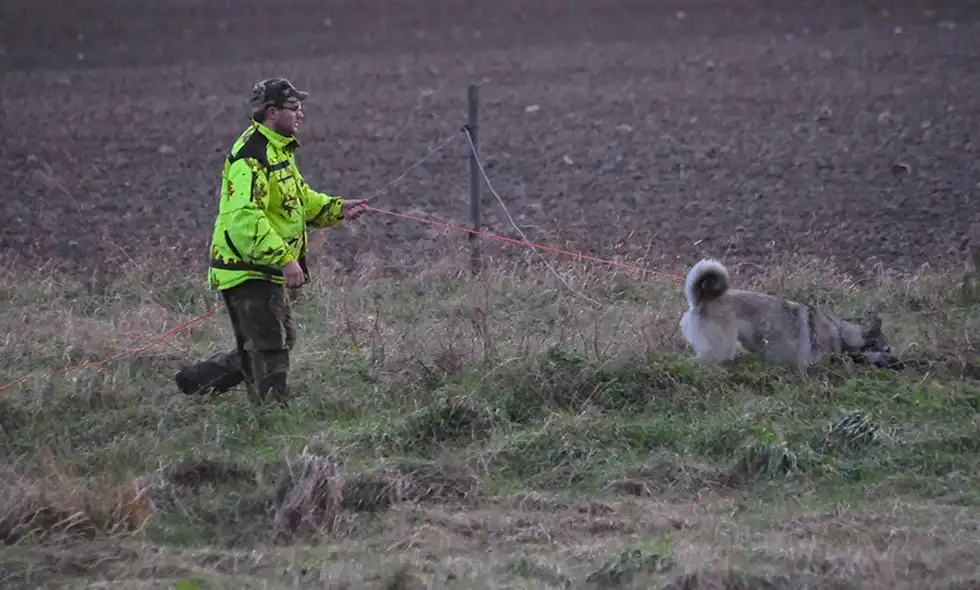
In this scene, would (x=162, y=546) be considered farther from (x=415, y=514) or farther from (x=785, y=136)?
(x=785, y=136)

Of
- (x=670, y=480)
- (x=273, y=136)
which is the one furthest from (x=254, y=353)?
(x=670, y=480)

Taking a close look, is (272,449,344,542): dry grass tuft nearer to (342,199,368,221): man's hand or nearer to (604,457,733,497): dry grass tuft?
(604,457,733,497): dry grass tuft

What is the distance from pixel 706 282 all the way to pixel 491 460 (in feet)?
7.04

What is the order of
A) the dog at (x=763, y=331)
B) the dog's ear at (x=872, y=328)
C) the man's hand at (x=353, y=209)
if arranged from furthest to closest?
the dog's ear at (x=872, y=328)
the dog at (x=763, y=331)
the man's hand at (x=353, y=209)

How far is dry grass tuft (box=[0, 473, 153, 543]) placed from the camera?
5.14m

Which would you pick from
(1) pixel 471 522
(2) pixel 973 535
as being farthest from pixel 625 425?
(2) pixel 973 535

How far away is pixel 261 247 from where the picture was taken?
20.8 feet

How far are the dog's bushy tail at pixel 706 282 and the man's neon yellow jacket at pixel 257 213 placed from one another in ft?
8.02

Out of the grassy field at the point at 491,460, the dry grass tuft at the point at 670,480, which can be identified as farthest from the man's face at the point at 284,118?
the dry grass tuft at the point at 670,480

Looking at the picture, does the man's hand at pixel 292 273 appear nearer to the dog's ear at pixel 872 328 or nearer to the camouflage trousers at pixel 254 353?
the camouflage trousers at pixel 254 353

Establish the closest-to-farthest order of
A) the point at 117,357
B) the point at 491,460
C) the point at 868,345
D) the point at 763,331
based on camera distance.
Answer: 1. the point at 491,460
2. the point at 763,331
3. the point at 868,345
4. the point at 117,357

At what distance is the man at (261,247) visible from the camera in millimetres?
6367

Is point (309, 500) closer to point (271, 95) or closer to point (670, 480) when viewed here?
point (670, 480)

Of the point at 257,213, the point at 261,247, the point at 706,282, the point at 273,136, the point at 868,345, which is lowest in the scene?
the point at 868,345
